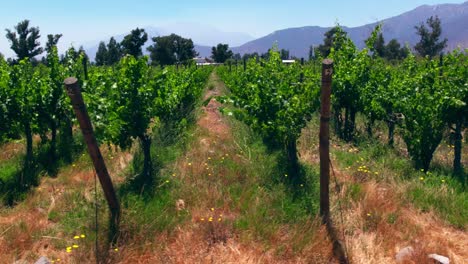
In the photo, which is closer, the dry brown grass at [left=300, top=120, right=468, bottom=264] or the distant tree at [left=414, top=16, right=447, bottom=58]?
the dry brown grass at [left=300, top=120, right=468, bottom=264]

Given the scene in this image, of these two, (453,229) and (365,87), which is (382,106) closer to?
(365,87)

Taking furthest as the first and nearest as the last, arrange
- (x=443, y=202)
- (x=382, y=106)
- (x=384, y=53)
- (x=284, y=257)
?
(x=384, y=53)
(x=382, y=106)
(x=443, y=202)
(x=284, y=257)

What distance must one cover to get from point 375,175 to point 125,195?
11.2ft

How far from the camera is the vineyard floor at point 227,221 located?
11.9 feet

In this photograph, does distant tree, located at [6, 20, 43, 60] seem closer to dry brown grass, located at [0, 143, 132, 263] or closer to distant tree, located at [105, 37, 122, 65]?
distant tree, located at [105, 37, 122, 65]

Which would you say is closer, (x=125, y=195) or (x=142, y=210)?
(x=142, y=210)

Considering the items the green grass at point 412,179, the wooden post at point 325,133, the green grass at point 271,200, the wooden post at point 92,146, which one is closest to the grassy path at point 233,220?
the green grass at point 271,200

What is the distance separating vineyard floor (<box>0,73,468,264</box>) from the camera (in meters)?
3.64

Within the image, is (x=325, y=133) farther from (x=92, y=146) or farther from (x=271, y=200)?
(x=92, y=146)

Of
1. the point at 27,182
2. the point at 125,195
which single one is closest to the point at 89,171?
the point at 27,182

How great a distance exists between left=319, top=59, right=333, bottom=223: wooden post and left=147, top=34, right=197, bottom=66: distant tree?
49559 mm

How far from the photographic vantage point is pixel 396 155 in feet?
20.3

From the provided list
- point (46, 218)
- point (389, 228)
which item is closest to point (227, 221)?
point (389, 228)

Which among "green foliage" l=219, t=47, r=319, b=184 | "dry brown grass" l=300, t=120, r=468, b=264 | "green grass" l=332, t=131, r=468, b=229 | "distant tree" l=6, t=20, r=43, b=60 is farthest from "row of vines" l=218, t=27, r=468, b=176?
"distant tree" l=6, t=20, r=43, b=60
